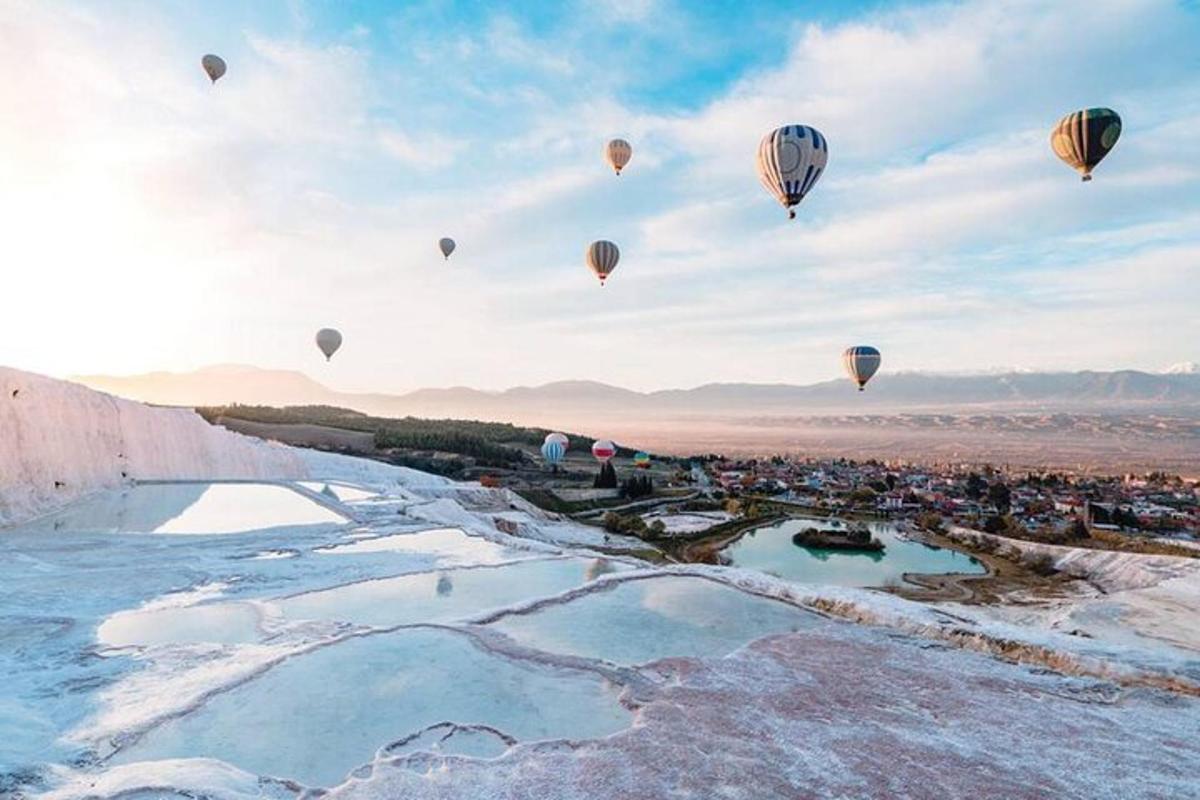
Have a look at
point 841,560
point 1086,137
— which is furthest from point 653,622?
point 841,560

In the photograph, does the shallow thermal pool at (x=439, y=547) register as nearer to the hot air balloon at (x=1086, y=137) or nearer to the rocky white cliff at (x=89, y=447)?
the rocky white cliff at (x=89, y=447)

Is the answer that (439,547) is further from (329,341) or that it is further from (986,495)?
(986,495)

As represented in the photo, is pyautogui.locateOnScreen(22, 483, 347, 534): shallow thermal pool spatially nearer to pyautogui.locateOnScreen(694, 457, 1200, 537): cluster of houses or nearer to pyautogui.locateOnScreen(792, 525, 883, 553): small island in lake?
pyautogui.locateOnScreen(792, 525, 883, 553): small island in lake

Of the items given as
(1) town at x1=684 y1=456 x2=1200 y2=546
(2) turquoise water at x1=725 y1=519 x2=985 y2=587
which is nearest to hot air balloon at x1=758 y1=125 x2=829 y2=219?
(2) turquoise water at x1=725 y1=519 x2=985 y2=587

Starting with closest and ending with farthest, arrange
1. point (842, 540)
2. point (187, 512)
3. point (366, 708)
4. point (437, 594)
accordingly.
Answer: point (366, 708)
point (437, 594)
point (187, 512)
point (842, 540)

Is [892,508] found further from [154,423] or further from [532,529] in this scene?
[154,423]

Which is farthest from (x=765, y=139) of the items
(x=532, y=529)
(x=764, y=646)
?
(x=764, y=646)
